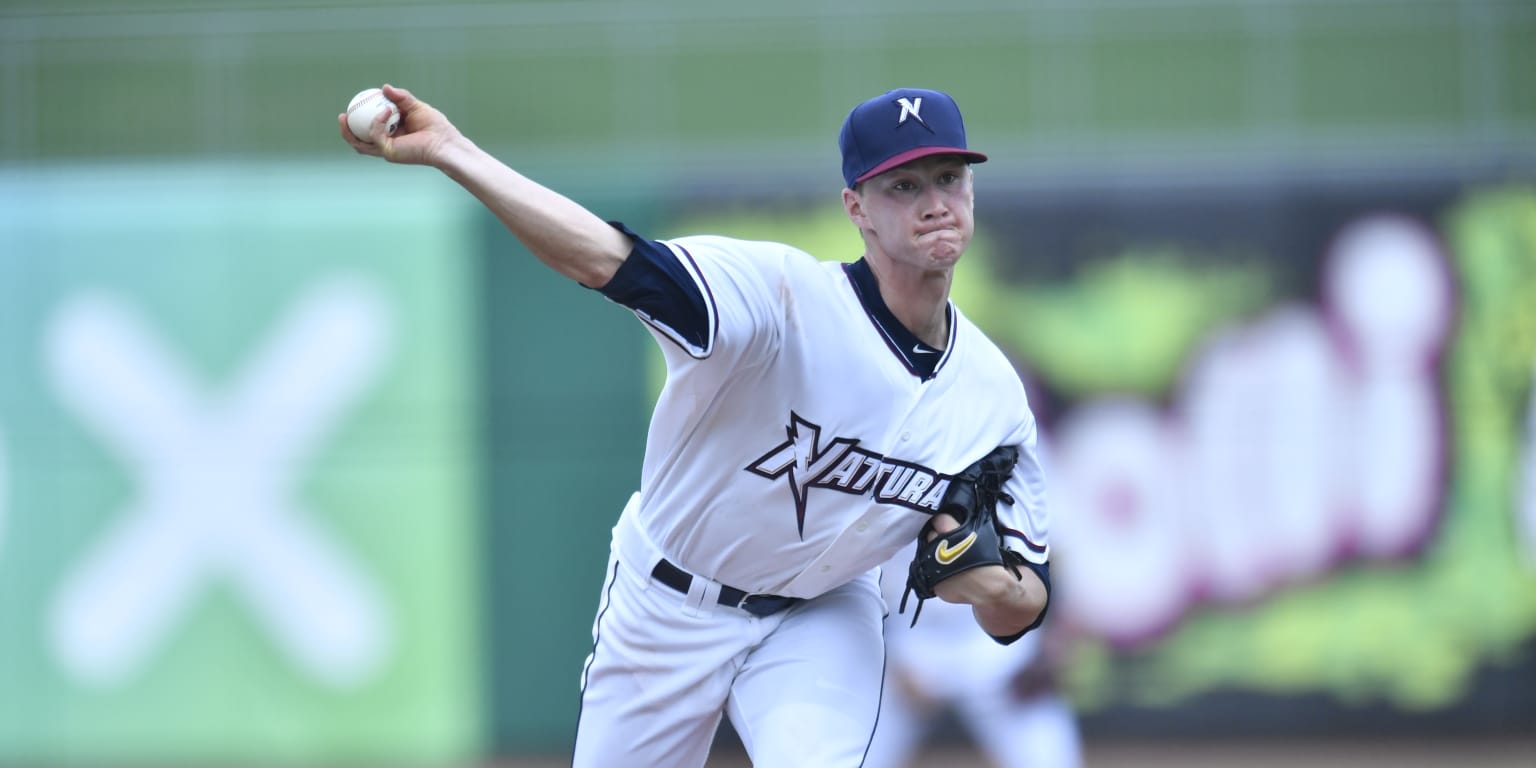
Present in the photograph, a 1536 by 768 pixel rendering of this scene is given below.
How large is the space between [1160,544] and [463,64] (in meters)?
7.47

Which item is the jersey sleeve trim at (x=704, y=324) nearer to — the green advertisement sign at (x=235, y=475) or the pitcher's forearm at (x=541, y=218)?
the pitcher's forearm at (x=541, y=218)

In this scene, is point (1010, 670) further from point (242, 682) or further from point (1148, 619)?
point (242, 682)

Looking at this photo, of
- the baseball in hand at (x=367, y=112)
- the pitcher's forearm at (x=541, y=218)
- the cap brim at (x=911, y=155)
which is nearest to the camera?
the pitcher's forearm at (x=541, y=218)

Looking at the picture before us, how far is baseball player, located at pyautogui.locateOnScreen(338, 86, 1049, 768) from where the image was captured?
344cm

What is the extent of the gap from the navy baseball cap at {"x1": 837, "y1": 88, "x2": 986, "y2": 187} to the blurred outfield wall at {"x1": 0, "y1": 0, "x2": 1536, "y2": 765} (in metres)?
5.46

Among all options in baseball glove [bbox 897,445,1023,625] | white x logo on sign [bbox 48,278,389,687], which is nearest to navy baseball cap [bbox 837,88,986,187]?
baseball glove [bbox 897,445,1023,625]

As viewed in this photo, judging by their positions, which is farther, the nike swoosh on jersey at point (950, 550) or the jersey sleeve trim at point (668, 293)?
the nike swoosh on jersey at point (950, 550)

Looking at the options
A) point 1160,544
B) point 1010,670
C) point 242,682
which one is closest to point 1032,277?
point 1160,544

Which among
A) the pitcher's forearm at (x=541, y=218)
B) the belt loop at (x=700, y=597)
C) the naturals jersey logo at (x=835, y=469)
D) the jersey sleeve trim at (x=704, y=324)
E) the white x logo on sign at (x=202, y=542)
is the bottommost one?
the white x logo on sign at (x=202, y=542)

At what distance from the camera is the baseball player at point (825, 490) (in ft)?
11.3

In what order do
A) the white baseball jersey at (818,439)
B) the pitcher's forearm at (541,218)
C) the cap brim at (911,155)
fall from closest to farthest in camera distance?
1. the pitcher's forearm at (541,218)
2. the cap brim at (911,155)
3. the white baseball jersey at (818,439)

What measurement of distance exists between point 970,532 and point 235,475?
20.5 ft

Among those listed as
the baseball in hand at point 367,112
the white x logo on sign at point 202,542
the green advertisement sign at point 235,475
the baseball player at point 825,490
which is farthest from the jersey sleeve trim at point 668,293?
the white x logo on sign at point 202,542

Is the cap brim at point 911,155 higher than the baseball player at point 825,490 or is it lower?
higher
